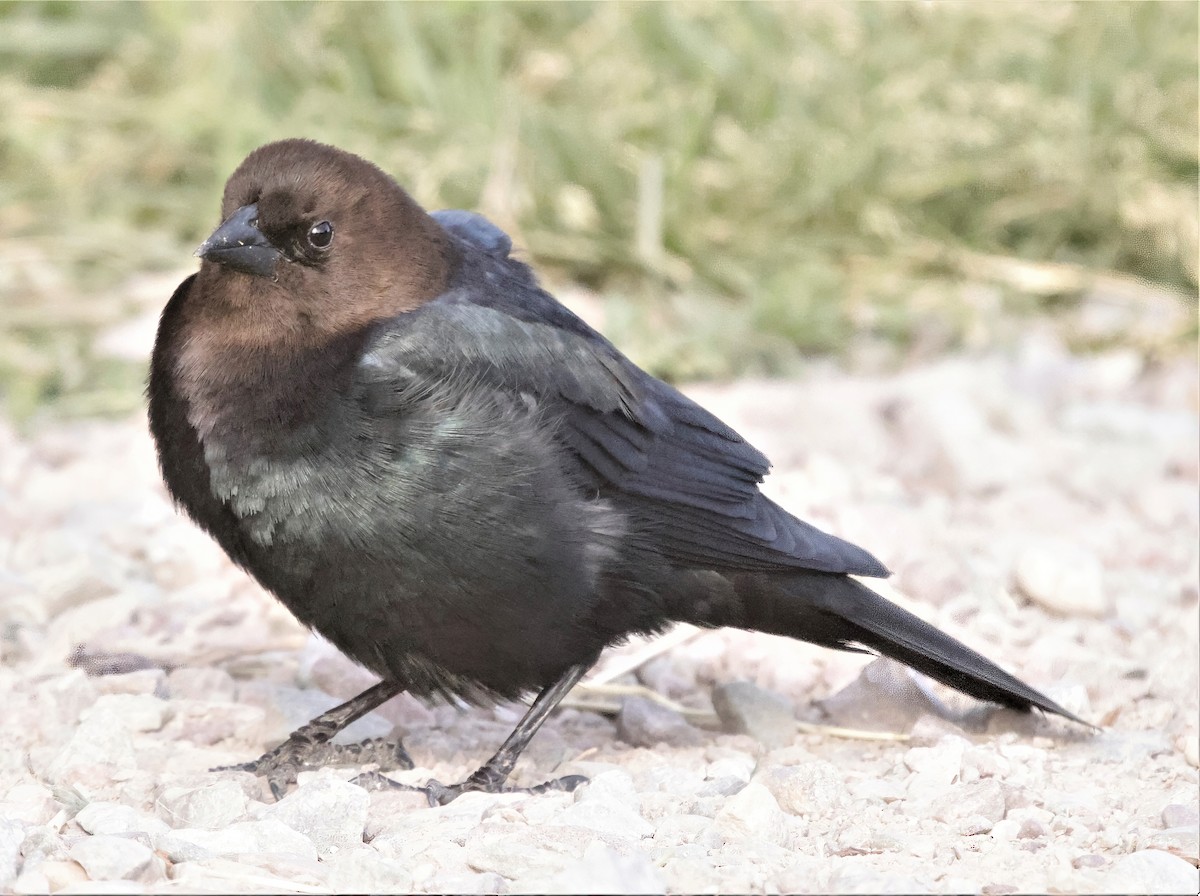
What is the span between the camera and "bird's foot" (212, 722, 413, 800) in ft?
10.7

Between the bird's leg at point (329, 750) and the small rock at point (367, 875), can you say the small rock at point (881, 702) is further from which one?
the small rock at point (367, 875)

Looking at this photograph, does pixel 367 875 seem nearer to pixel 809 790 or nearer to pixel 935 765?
pixel 809 790

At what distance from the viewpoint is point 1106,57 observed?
651cm

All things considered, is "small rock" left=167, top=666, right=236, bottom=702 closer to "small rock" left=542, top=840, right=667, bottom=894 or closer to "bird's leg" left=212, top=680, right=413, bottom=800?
"bird's leg" left=212, top=680, right=413, bottom=800

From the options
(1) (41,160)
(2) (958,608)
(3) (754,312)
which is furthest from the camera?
(1) (41,160)

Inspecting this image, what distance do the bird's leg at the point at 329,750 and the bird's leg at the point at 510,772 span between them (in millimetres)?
181

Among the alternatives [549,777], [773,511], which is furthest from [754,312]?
[549,777]

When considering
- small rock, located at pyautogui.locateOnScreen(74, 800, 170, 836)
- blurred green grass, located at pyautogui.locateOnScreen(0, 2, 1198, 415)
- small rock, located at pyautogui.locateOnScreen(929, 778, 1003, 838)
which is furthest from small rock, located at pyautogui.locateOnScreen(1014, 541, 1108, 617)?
small rock, located at pyautogui.locateOnScreen(74, 800, 170, 836)

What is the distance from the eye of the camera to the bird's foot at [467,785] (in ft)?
10.2

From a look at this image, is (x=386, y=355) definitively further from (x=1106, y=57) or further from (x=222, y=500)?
(x=1106, y=57)

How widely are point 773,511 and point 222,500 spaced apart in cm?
113

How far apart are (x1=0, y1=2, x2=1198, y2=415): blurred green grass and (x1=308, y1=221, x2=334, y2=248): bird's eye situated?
7.98ft

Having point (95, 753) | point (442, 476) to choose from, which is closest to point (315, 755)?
point (95, 753)

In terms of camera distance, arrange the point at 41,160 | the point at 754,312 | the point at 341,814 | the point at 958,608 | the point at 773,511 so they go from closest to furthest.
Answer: the point at 341,814 → the point at 773,511 → the point at 958,608 → the point at 754,312 → the point at 41,160
